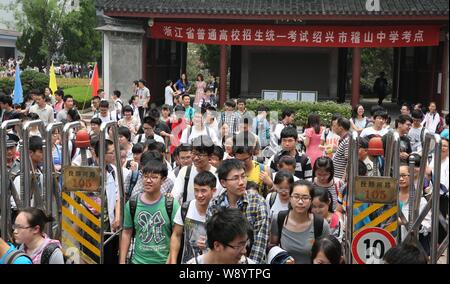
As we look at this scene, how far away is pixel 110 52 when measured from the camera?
19812mm

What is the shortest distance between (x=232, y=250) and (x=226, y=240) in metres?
0.07

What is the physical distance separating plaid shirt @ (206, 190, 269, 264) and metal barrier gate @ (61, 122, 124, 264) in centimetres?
109

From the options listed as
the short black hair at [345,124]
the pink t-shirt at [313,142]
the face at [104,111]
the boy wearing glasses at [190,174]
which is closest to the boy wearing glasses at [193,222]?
the boy wearing glasses at [190,174]

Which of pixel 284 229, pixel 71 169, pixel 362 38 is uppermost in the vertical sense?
pixel 362 38

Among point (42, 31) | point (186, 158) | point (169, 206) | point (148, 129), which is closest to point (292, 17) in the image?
point (148, 129)

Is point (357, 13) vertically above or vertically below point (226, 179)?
above

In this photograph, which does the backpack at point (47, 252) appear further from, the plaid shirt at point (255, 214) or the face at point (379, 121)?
the face at point (379, 121)

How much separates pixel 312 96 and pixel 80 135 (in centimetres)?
1480

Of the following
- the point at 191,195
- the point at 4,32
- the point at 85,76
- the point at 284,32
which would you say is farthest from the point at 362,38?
the point at 4,32

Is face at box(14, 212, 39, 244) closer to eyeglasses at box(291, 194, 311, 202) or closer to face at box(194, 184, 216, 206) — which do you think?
face at box(194, 184, 216, 206)

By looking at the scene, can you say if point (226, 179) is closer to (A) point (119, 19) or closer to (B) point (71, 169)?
(B) point (71, 169)

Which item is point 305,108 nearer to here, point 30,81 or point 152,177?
point 30,81

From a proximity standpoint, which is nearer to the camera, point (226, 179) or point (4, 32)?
point (226, 179)
